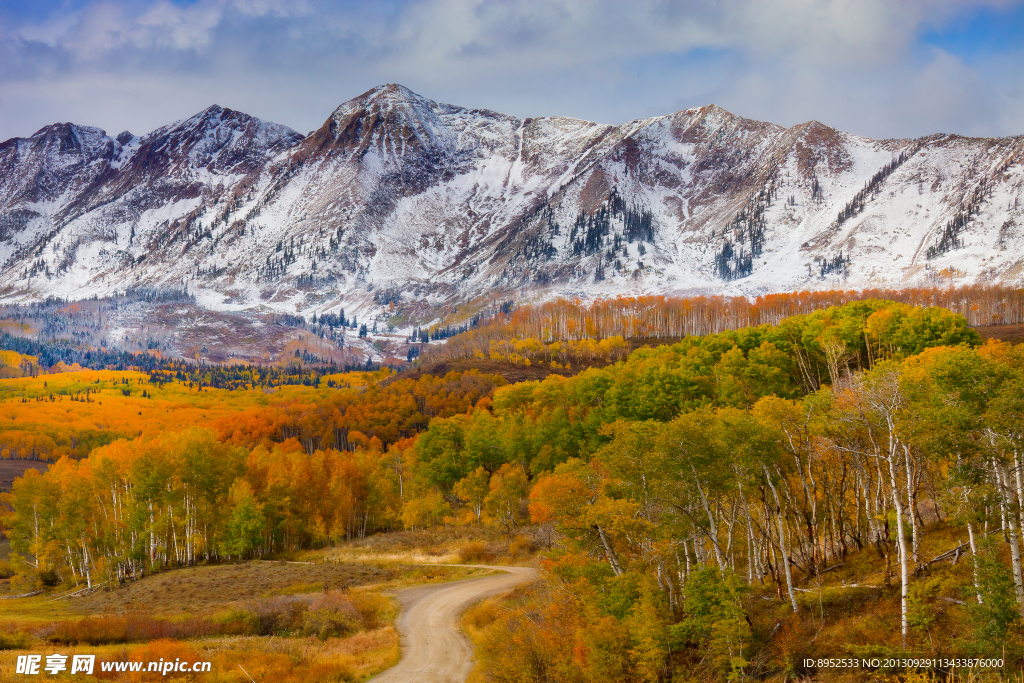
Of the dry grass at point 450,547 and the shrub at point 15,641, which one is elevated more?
the shrub at point 15,641

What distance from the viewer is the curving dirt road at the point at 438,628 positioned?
37906mm

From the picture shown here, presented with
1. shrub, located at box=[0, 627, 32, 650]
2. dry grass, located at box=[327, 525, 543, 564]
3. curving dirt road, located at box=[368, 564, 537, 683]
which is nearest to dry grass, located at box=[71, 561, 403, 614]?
dry grass, located at box=[327, 525, 543, 564]

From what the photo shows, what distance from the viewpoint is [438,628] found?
149ft

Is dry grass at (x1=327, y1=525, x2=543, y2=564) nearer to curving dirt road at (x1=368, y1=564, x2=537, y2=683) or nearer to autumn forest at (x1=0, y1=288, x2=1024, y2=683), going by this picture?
autumn forest at (x1=0, y1=288, x2=1024, y2=683)

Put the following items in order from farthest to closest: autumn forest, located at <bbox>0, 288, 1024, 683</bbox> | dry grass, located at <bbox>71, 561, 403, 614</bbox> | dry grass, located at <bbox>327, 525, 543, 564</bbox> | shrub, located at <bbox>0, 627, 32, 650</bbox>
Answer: dry grass, located at <bbox>327, 525, 543, 564</bbox> → dry grass, located at <bbox>71, 561, 403, 614</bbox> → shrub, located at <bbox>0, 627, 32, 650</bbox> → autumn forest, located at <bbox>0, 288, 1024, 683</bbox>

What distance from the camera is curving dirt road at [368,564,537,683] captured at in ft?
124

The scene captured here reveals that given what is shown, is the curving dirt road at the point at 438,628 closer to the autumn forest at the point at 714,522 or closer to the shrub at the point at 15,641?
the autumn forest at the point at 714,522

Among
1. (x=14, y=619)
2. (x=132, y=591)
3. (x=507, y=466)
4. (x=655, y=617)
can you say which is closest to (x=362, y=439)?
(x=507, y=466)

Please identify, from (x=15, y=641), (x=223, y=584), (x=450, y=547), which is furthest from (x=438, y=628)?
(x=450, y=547)

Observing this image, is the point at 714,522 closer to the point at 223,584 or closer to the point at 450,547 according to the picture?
the point at 450,547

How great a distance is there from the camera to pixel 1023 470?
1013 inches

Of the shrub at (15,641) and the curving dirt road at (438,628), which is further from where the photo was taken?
the shrub at (15,641)

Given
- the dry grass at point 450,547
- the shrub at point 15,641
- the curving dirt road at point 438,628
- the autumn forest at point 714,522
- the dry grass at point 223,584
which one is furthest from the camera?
the dry grass at point 450,547

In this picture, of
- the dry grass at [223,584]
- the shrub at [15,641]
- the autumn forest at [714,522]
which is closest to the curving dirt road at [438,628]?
the autumn forest at [714,522]
